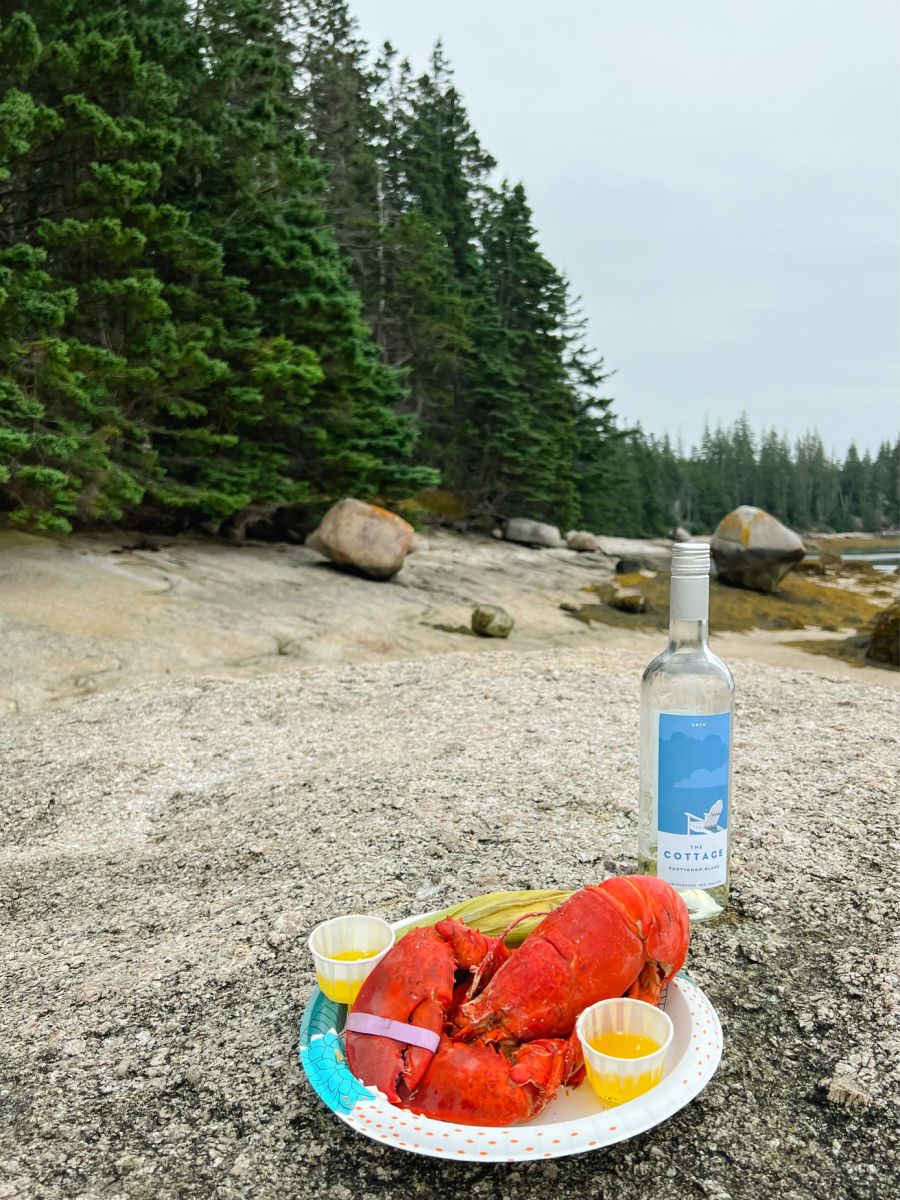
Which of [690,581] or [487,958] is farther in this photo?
[690,581]

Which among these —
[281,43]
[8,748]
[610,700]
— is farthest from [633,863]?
[281,43]

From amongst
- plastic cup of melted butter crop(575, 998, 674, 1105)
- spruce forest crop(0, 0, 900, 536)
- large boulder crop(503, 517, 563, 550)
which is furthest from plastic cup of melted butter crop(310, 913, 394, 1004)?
large boulder crop(503, 517, 563, 550)

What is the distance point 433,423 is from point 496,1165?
26.5 m

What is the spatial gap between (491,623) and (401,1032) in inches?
377

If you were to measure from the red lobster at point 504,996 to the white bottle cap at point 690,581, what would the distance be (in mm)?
698

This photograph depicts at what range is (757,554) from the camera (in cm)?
1770

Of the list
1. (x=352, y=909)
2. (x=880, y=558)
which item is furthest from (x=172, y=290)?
(x=880, y=558)

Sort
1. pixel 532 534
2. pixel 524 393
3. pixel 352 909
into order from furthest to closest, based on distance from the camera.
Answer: pixel 524 393
pixel 532 534
pixel 352 909

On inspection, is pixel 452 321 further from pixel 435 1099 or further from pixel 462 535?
pixel 435 1099

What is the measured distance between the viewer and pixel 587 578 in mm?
18625

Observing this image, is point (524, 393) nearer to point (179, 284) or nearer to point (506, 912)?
point (179, 284)

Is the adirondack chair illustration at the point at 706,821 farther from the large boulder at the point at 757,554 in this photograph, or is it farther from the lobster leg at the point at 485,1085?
the large boulder at the point at 757,554

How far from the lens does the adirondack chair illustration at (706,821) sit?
2.11 metres

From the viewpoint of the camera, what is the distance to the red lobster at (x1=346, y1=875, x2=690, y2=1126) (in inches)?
53.9
